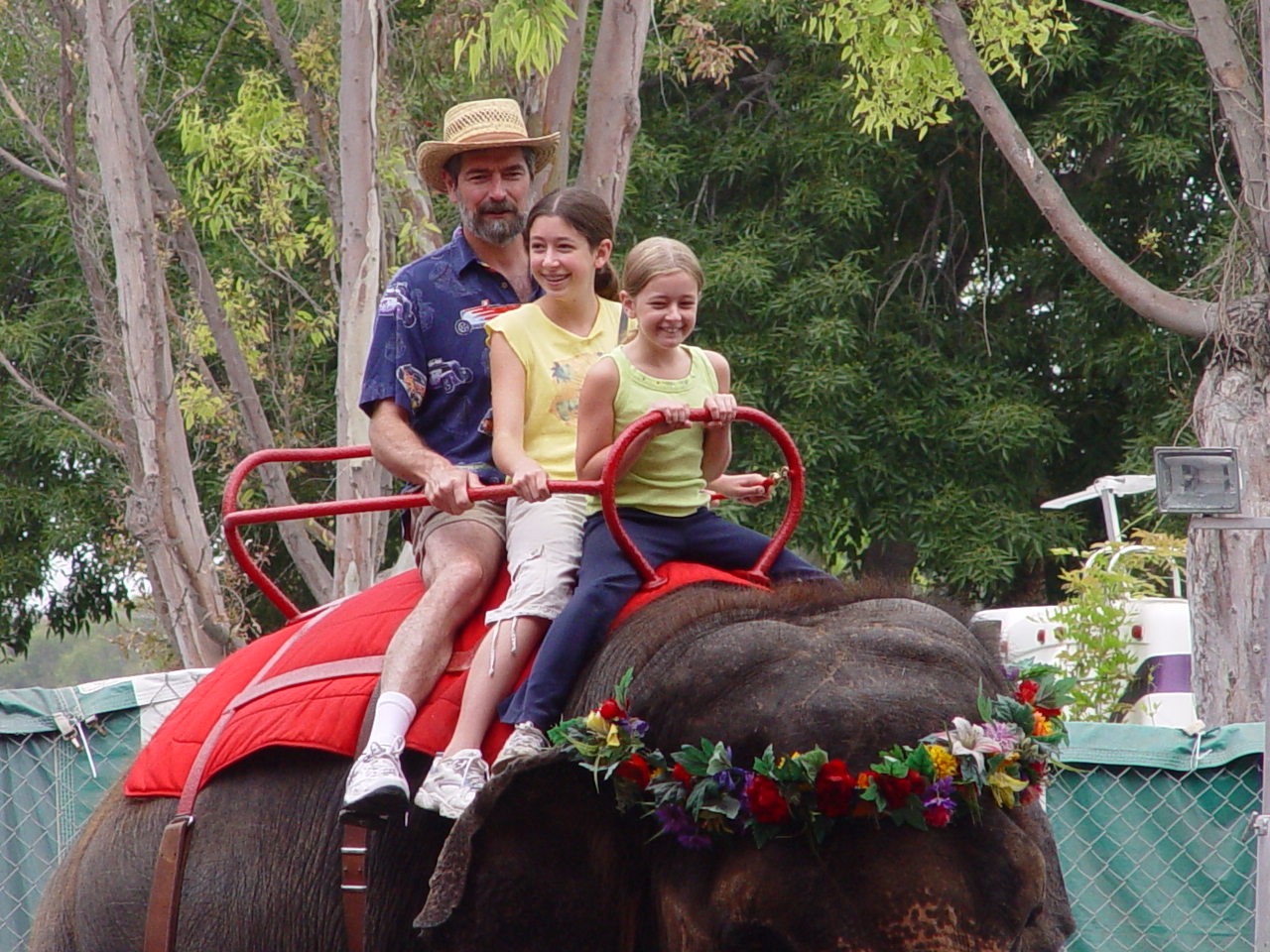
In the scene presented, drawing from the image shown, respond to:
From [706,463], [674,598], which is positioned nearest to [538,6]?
[706,463]

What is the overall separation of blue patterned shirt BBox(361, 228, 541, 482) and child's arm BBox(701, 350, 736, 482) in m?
0.61

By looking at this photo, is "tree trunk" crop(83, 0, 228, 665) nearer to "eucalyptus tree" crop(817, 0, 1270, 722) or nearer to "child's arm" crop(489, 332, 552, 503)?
"eucalyptus tree" crop(817, 0, 1270, 722)

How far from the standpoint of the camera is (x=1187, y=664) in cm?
1088

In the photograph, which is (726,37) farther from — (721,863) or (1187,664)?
(721,863)

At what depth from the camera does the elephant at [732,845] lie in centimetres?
284

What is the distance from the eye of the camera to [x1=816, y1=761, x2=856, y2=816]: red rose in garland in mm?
2812

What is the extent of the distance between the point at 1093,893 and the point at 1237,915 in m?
0.47

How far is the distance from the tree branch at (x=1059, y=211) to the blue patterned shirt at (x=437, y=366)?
556 cm

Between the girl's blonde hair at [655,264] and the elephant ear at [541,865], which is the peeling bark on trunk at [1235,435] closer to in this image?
the girl's blonde hair at [655,264]

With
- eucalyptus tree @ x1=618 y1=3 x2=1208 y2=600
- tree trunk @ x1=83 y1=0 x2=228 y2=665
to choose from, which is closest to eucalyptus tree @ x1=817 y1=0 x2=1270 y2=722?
eucalyptus tree @ x1=618 y1=3 x2=1208 y2=600

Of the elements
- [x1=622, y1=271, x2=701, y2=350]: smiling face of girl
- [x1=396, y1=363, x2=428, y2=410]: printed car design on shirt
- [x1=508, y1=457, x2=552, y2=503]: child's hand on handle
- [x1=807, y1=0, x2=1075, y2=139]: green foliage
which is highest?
[x1=807, y1=0, x2=1075, y2=139]: green foliage

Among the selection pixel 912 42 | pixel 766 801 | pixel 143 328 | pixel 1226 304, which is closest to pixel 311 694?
pixel 766 801

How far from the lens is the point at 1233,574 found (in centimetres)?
845

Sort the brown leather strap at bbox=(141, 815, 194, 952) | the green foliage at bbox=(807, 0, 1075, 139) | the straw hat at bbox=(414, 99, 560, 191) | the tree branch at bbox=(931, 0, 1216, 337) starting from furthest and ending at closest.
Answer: the green foliage at bbox=(807, 0, 1075, 139) → the tree branch at bbox=(931, 0, 1216, 337) → the straw hat at bbox=(414, 99, 560, 191) → the brown leather strap at bbox=(141, 815, 194, 952)
